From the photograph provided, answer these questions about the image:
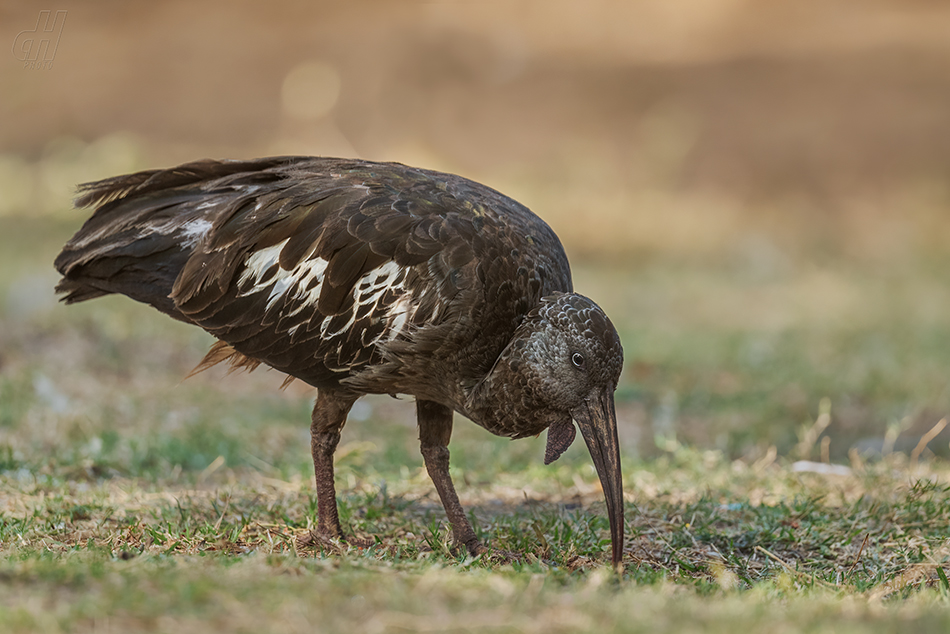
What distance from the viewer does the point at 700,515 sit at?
4504 millimetres

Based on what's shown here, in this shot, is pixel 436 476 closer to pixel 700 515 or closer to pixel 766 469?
pixel 700 515

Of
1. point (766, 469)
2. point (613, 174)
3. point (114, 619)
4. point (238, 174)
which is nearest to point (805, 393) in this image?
point (766, 469)

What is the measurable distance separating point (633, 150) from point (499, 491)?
11117 millimetres

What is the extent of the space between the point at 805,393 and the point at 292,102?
847cm

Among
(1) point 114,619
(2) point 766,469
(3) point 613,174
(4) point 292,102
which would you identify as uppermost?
(4) point 292,102

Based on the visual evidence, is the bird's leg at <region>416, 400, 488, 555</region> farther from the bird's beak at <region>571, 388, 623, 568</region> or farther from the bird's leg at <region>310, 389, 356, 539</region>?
the bird's beak at <region>571, 388, 623, 568</region>

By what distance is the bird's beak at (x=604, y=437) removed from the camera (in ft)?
12.5

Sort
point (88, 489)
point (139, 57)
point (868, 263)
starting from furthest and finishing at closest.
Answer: point (139, 57), point (868, 263), point (88, 489)

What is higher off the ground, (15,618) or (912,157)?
(912,157)

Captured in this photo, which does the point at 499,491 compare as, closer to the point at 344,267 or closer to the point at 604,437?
the point at 604,437

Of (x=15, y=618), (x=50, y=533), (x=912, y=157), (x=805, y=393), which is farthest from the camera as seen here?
(x=912, y=157)

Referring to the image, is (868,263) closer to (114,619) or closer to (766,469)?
(766,469)

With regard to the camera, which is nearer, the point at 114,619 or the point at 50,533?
the point at 114,619

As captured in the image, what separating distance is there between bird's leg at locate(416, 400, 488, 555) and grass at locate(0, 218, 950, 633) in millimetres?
100
